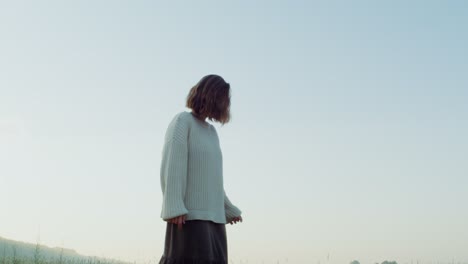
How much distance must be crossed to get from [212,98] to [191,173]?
1.79 ft

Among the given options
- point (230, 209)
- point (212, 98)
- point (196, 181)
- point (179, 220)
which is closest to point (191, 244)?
point (179, 220)

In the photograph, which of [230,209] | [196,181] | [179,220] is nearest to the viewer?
[179,220]

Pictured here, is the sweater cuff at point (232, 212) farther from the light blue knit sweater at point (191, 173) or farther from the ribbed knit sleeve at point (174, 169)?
the ribbed knit sleeve at point (174, 169)

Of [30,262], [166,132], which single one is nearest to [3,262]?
[30,262]

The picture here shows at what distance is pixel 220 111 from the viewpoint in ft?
14.8

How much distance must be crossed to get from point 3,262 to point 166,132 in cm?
402

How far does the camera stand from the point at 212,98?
14.7 feet

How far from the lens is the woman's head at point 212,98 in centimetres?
449

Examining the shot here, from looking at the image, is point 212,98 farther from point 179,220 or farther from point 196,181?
point 179,220

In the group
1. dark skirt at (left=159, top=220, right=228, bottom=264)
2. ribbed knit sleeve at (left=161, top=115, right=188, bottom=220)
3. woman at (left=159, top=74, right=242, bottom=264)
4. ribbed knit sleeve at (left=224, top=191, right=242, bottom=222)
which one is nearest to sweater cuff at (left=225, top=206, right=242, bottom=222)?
ribbed knit sleeve at (left=224, top=191, right=242, bottom=222)

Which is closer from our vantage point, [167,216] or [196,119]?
[167,216]

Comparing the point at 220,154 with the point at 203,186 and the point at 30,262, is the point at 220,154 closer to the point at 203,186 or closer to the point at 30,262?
the point at 203,186

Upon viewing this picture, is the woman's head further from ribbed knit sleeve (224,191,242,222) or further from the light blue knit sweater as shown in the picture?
ribbed knit sleeve (224,191,242,222)

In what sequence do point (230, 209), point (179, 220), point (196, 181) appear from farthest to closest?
point (230, 209), point (196, 181), point (179, 220)
